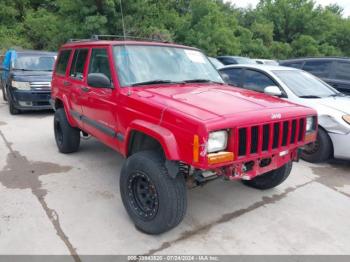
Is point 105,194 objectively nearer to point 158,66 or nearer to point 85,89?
point 85,89

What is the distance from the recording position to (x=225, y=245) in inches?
129

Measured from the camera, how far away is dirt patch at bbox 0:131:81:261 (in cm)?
394

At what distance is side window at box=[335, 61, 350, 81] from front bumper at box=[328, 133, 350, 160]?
332 centimetres

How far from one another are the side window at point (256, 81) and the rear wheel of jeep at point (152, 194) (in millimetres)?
3550

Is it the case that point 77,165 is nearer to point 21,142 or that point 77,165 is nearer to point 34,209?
point 34,209

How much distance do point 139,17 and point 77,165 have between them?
1500 cm

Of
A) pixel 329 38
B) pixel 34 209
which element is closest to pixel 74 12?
A: pixel 34 209

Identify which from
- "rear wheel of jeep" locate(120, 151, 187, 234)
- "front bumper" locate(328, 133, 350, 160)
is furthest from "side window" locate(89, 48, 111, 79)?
"front bumper" locate(328, 133, 350, 160)

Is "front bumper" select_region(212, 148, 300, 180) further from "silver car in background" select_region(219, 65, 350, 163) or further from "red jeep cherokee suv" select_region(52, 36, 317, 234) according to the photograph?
"silver car in background" select_region(219, 65, 350, 163)

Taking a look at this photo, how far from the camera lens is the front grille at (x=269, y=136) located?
2.96 metres

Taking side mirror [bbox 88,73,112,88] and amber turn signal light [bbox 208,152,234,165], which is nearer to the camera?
amber turn signal light [bbox 208,152,234,165]

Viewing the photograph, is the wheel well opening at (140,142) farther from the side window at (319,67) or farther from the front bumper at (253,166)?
the side window at (319,67)

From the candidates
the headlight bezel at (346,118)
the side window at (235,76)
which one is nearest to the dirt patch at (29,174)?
the side window at (235,76)

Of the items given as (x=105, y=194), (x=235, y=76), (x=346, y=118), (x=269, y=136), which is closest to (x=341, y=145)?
(x=346, y=118)
